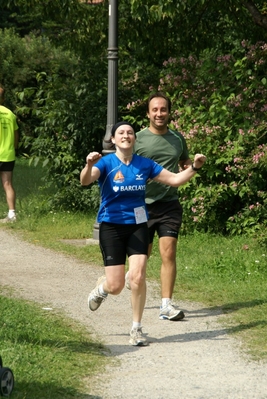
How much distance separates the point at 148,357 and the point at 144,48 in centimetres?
788

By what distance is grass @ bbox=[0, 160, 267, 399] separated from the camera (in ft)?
20.3

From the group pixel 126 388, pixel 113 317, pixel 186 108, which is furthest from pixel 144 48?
pixel 126 388

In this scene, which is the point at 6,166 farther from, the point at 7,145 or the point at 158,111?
the point at 158,111

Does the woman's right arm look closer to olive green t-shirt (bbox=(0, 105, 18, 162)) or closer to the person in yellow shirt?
the person in yellow shirt

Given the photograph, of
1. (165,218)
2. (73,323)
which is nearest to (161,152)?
(165,218)

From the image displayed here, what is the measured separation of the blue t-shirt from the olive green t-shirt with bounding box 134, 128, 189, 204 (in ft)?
2.78

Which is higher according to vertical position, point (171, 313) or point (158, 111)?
point (158, 111)

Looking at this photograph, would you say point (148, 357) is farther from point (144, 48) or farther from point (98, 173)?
point (144, 48)

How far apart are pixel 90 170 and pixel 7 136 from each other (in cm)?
715

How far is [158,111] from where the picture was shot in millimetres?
8031

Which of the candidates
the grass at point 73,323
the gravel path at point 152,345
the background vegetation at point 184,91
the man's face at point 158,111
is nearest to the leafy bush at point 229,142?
the background vegetation at point 184,91

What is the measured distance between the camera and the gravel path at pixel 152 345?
233 inches

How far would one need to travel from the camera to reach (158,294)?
9031 mm

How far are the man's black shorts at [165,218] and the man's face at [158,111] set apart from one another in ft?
2.29
